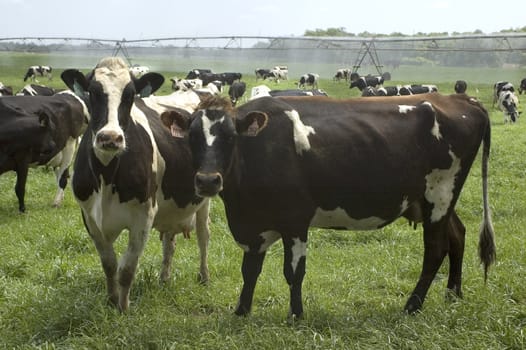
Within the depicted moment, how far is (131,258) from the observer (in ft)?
17.7

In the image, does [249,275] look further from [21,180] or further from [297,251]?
[21,180]

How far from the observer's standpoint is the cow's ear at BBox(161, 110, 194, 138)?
4945 millimetres

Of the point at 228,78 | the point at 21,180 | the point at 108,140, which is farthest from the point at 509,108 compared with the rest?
the point at 228,78

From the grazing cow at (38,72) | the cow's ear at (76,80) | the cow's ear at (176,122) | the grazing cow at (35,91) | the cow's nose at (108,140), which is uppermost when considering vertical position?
the cow's ear at (76,80)

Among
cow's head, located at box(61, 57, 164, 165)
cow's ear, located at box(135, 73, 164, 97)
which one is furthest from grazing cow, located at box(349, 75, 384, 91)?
cow's head, located at box(61, 57, 164, 165)

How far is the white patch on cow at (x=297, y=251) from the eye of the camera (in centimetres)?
510

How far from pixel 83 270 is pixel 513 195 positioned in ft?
23.4

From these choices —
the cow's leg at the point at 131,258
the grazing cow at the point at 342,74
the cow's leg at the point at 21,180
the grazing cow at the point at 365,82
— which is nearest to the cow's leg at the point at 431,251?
the cow's leg at the point at 131,258

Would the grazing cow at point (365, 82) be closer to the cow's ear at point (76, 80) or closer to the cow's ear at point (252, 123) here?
the cow's ear at point (76, 80)

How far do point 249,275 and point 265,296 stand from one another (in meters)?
0.79

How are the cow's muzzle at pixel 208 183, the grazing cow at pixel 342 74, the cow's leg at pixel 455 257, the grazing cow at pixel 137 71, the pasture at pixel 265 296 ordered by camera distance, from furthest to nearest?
1. the grazing cow at pixel 342 74
2. the cow's leg at pixel 455 257
3. the grazing cow at pixel 137 71
4. the pasture at pixel 265 296
5. the cow's muzzle at pixel 208 183

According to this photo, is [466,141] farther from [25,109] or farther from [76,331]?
[25,109]

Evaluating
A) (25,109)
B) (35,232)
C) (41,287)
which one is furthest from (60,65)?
(41,287)

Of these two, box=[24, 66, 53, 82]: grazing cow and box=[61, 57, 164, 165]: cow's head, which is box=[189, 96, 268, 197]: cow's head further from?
box=[24, 66, 53, 82]: grazing cow
